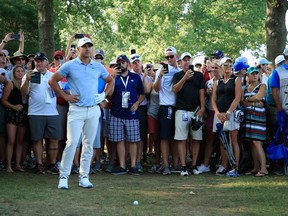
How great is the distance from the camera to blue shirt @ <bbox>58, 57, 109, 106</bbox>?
26.7 feet

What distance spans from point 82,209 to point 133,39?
15.0m

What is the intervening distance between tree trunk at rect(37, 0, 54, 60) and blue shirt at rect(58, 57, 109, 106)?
25.6 feet

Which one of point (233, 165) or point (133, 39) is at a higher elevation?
point (133, 39)

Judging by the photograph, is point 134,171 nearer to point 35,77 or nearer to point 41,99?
point 41,99

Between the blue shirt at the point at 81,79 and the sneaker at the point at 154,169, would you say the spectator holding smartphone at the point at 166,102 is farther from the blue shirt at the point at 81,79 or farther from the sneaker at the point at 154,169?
the blue shirt at the point at 81,79

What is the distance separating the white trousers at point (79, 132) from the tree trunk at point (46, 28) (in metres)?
7.82

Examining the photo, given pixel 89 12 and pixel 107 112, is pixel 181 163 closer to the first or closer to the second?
pixel 107 112

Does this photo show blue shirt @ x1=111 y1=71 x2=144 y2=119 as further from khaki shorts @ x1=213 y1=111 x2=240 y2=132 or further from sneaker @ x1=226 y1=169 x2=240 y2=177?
sneaker @ x1=226 y1=169 x2=240 y2=177

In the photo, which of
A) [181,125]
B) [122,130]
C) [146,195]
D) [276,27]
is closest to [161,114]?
[181,125]

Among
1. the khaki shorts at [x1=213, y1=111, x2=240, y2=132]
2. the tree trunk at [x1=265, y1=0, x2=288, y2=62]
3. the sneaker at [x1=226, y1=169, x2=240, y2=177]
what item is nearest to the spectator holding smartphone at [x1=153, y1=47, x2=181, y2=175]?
the khaki shorts at [x1=213, y1=111, x2=240, y2=132]

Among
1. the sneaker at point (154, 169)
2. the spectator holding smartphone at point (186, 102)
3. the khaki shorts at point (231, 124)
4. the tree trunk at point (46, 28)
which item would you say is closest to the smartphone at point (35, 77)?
the spectator holding smartphone at point (186, 102)

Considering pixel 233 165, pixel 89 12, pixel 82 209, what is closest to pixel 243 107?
pixel 233 165

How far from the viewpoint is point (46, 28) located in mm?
15719

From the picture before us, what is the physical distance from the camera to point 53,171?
9.96m
